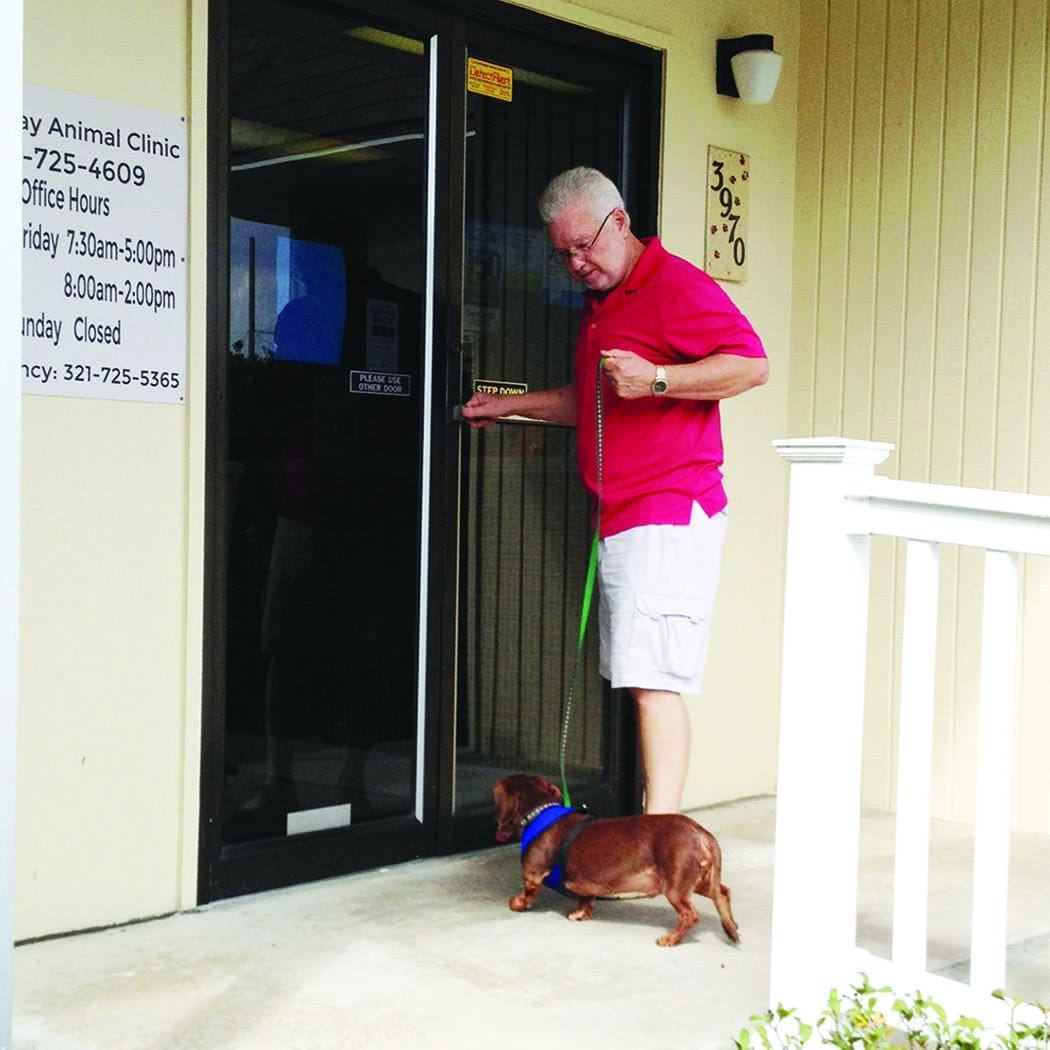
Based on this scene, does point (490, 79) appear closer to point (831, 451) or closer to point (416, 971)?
point (831, 451)

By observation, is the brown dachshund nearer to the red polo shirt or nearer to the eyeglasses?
the red polo shirt

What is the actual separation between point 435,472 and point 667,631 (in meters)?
0.72

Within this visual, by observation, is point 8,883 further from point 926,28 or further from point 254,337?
point 926,28

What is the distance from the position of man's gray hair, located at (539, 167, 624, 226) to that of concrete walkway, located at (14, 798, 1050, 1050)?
1.58 metres

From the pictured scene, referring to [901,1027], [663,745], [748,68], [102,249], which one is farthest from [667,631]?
[748,68]

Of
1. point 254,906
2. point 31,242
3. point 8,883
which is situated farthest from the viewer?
point 254,906

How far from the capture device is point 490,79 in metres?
3.79

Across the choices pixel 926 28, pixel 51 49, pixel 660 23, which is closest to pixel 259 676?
pixel 51 49

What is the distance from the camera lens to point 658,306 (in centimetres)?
335

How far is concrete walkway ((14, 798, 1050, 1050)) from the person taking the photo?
2539 mm

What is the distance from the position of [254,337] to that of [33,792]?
1.09 metres

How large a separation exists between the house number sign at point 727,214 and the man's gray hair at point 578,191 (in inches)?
43.8

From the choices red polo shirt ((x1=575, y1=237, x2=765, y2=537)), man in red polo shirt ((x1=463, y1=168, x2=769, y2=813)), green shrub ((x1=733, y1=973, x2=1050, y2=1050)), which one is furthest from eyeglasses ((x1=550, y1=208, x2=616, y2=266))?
green shrub ((x1=733, y1=973, x2=1050, y2=1050))

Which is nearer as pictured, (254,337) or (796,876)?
(796,876)
